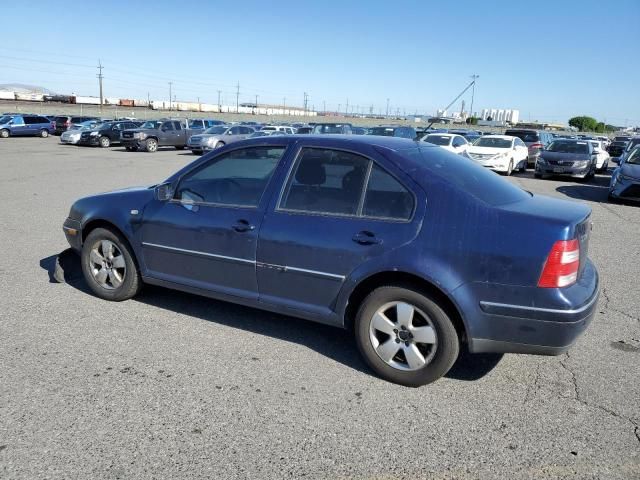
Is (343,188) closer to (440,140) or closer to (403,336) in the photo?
(403,336)

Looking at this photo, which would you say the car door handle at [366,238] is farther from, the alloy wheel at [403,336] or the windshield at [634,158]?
the windshield at [634,158]

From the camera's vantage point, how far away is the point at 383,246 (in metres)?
3.29

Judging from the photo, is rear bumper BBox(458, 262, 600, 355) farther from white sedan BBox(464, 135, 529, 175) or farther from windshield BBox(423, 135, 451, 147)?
windshield BBox(423, 135, 451, 147)

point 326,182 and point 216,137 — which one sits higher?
point 326,182

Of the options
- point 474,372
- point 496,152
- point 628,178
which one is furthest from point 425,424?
point 496,152

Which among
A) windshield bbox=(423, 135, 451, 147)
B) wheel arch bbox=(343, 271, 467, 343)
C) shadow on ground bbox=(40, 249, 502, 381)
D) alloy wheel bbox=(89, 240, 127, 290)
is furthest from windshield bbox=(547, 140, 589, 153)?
alloy wheel bbox=(89, 240, 127, 290)

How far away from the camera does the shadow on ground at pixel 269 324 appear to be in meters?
3.73

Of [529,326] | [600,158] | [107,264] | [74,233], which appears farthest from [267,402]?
[600,158]

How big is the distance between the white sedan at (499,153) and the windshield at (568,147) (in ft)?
4.23

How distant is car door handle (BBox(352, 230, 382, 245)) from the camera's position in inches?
131

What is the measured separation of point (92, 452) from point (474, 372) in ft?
8.30

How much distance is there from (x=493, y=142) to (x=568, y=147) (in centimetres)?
267

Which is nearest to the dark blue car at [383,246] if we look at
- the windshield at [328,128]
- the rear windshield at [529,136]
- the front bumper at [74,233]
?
the front bumper at [74,233]

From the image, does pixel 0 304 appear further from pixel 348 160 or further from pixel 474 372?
pixel 474 372
